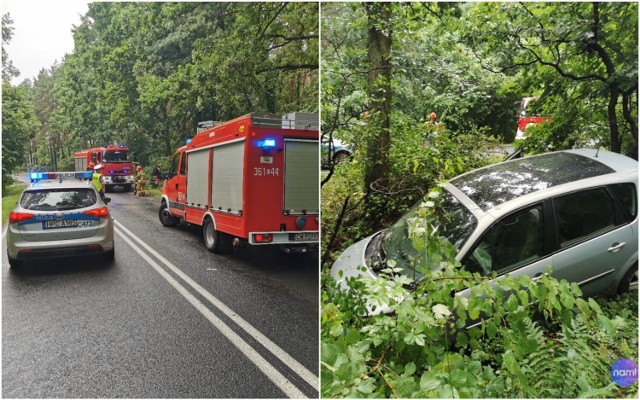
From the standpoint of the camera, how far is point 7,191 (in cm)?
208

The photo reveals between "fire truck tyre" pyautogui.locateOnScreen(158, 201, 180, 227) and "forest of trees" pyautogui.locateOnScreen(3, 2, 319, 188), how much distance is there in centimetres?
91

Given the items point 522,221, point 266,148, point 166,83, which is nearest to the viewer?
point 522,221

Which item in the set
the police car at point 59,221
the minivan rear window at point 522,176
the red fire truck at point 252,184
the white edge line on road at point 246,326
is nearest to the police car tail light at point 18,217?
the police car at point 59,221

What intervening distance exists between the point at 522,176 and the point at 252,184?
2.27 metres

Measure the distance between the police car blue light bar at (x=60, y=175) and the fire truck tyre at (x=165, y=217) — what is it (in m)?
0.86

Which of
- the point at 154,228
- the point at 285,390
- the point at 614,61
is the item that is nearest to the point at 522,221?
the point at 614,61

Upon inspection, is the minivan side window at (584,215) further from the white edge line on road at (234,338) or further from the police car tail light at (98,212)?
the police car tail light at (98,212)

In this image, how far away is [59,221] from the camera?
2.27m

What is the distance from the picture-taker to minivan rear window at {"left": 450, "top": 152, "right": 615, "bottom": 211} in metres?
1.70

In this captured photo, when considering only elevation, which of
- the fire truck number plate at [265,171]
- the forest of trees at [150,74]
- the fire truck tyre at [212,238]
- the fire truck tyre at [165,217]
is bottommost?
the fire truck tyre at [212,238]

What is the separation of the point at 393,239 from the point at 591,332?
846 millimetres

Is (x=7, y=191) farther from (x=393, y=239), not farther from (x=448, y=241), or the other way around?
(x=448, y=241)

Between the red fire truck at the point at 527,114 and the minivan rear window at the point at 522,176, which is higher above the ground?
the red fire truck at the point at 527,114

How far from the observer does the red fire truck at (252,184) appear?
2.32 m
